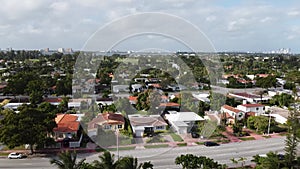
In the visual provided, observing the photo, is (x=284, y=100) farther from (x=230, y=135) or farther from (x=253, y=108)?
(x=230, y=135)

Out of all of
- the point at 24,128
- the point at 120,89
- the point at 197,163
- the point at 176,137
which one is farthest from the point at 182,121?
the point at 120,89

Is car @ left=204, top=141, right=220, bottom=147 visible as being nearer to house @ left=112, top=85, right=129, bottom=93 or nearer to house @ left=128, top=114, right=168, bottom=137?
house @ left=128, top=114, right=168, bottom=137

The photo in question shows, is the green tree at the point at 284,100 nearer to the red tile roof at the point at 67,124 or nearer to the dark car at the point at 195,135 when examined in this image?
the dark car at the point at 195,135

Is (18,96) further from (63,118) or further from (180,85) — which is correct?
(180,85)

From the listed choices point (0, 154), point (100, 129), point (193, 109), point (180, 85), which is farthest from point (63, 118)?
point (180, 85)

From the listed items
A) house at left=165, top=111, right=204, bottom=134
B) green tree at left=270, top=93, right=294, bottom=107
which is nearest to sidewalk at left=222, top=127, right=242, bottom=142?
house at left=165, top=111, right=204, bottom=134

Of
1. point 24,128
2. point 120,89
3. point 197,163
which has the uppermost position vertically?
point 120,89
